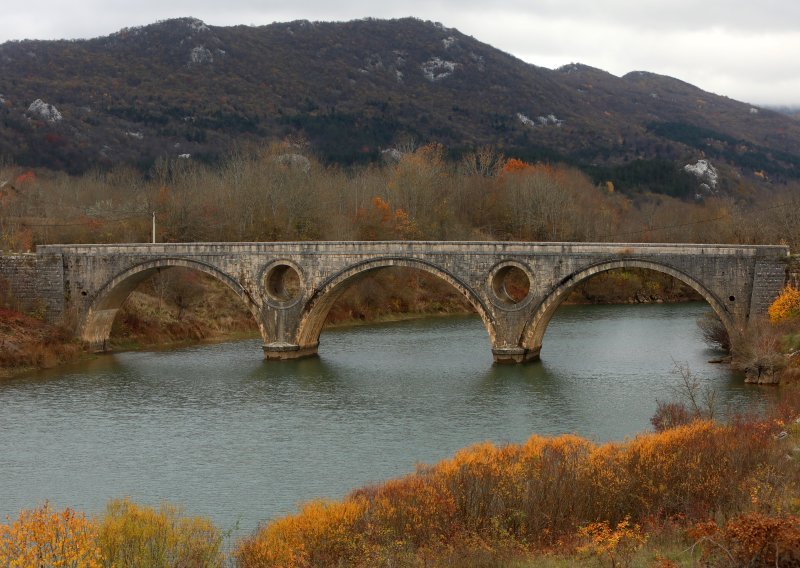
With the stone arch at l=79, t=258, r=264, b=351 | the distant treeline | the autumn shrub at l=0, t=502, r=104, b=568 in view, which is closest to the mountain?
the distant treeline

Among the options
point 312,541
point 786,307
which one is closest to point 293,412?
point 312,541

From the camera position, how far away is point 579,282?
127 feet

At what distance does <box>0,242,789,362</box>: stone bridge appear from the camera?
3584 cm

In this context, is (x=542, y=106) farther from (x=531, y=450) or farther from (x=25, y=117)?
(x=531, y=450)

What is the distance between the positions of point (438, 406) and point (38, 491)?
1360 cm

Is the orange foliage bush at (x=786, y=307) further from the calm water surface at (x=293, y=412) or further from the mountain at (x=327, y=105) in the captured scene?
the mountain at (x=327, y=105)

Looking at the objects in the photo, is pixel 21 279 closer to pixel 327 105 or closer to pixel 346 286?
pixel 346 286

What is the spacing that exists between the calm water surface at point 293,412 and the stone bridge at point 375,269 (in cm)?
195

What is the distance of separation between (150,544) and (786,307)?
84.0 feet

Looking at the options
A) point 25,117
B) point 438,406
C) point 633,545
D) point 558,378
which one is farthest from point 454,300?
point 25,117

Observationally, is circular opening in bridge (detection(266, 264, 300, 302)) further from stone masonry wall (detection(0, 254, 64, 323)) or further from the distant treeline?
the distant treeline

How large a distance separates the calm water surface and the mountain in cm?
5727

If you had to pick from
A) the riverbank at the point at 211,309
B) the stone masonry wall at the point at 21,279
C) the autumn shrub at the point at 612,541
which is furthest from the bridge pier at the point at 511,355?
the autumn shrub at the point at 612,541

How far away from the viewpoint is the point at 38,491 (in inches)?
886
